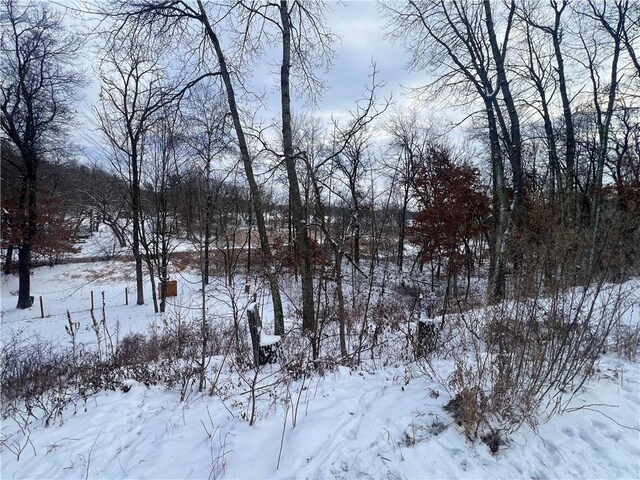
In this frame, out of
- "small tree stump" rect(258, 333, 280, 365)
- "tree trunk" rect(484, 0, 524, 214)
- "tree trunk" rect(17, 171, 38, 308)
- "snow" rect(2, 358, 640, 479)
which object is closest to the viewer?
"snow" rect(2, 358, 640, 479)

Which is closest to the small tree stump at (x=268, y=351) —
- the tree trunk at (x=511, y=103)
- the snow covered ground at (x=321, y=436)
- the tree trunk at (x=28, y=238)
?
the snow covered ground at (x=321, y=436)

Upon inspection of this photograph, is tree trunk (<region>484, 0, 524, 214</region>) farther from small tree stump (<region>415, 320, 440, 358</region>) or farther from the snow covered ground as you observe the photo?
the snow covered ground

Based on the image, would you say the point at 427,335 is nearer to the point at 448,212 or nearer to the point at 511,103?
the point at 511,103

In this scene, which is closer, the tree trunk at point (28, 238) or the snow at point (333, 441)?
the snow at point (333, 441)

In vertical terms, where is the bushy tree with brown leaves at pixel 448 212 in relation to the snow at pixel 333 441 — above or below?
above

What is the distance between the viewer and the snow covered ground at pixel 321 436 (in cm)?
225

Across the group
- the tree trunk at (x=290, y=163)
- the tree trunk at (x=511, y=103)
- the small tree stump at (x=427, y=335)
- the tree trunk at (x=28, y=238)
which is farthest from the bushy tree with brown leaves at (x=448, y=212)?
the tree trunk at (x=28, y=238)

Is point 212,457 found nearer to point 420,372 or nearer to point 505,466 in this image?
point 505,466

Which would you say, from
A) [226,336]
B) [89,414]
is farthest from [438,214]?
[89,414]

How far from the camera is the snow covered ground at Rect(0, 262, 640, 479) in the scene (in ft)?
7.37

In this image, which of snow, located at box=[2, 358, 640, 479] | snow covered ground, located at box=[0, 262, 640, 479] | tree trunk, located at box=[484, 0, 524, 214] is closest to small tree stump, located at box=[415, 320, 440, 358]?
snow covered ground, located at box=[0, 262, 640, 479]

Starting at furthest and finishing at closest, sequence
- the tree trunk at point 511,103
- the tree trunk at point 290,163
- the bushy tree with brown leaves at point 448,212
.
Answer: the bushy tree with brown leaves at point 448,212, the tree trunk at point 511,103, the tree trunk at point 290,163

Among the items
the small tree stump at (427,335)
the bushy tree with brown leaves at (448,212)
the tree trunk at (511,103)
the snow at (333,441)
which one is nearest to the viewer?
the snow at (333,441)

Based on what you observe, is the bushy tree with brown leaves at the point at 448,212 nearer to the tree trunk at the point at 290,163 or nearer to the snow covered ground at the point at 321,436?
the tree trunk at the point at 290,163
